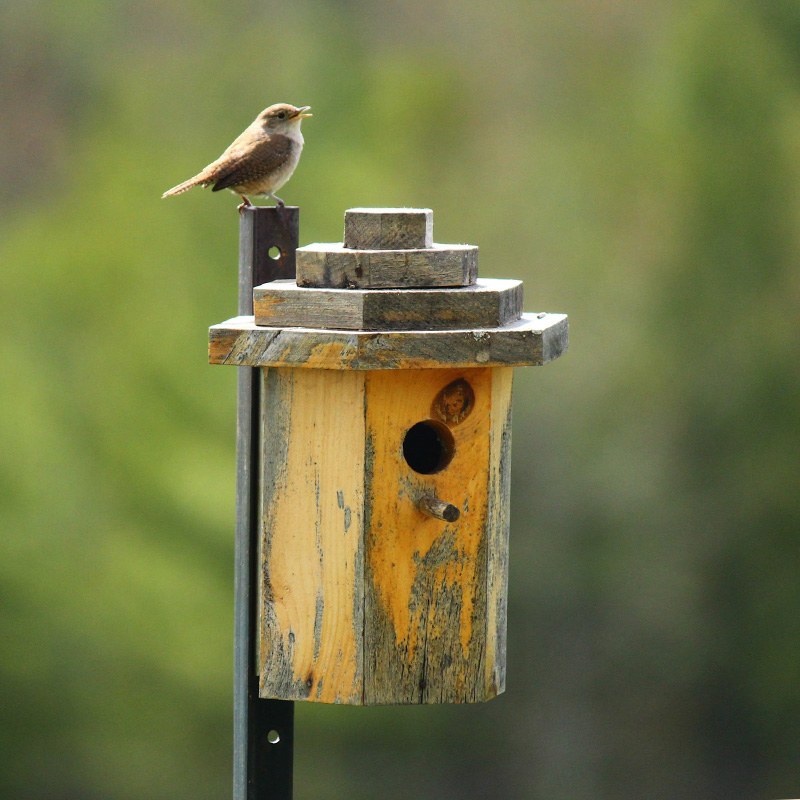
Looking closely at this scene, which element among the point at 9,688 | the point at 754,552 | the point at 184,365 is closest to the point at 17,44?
the point at 184,365

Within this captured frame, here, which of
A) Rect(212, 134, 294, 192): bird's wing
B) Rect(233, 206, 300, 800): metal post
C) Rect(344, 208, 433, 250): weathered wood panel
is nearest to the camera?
Rect(344, 208, 433, 250): weathered wood panel

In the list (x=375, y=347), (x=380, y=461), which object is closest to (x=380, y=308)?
(x=375, y=347)

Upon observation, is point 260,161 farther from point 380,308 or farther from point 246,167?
point 380,308

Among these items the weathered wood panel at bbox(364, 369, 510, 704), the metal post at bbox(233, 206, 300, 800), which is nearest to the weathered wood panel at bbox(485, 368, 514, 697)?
the weathered wood panel at bbox(364, 369, 510, 704)

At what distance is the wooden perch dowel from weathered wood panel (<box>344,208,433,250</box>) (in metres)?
0.36

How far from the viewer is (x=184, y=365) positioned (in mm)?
4918

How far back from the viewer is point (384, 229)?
196cm

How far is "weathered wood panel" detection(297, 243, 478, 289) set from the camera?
193 cm

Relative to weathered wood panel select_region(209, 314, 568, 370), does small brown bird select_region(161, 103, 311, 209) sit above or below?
above

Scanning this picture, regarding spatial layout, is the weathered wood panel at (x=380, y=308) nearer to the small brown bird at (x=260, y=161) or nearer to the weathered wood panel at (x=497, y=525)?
the weathered wood panel at (x=497, y=525)

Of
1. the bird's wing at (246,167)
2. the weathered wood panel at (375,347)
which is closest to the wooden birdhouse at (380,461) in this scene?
the weathered wood panel at (375,347)

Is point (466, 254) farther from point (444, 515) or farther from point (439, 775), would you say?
point (439, 775)

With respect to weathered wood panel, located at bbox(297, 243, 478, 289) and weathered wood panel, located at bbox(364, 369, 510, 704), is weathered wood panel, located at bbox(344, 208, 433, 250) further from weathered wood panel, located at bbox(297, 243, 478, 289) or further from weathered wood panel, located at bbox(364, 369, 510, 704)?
weathered wood panel, located at bbox(364, 369, 510, 704)

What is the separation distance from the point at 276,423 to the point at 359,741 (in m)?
3.63
